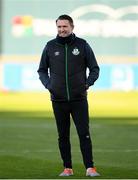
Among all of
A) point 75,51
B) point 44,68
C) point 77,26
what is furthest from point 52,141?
point 77,26

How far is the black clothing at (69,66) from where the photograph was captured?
36.0ft

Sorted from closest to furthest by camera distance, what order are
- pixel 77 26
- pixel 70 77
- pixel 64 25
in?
pixel 64 25 < pixel 70 77 < pixel 77 26

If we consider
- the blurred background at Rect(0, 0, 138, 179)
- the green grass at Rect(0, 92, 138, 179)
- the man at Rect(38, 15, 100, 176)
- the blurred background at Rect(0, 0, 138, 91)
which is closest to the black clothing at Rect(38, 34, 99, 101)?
the man at Rect(38, 15, 100, 176)

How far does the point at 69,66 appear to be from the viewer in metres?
11.0

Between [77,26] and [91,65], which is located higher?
[91,65]

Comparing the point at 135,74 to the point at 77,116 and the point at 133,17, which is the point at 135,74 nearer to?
the point at 133,17

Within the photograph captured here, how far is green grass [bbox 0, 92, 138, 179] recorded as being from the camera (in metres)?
11.9

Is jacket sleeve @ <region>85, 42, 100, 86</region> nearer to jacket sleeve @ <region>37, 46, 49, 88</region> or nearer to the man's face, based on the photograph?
the man's face

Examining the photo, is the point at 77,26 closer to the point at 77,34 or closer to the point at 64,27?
the point at 77,34

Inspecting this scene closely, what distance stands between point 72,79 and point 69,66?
0.52 feet

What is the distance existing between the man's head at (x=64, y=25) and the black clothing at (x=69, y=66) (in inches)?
2.4

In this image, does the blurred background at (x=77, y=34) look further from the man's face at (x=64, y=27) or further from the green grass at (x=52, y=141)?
the man's face at (x=64, y=27)

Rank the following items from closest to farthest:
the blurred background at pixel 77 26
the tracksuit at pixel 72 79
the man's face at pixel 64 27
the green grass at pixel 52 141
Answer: the man's face at pixel 64 27
the tracksuit at pixel 72 79
the green grass at pixel 52 141
the blurred background at pixel 77 26

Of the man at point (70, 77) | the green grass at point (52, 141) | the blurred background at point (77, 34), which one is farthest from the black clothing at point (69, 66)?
the blurred background at point (77, 34)
